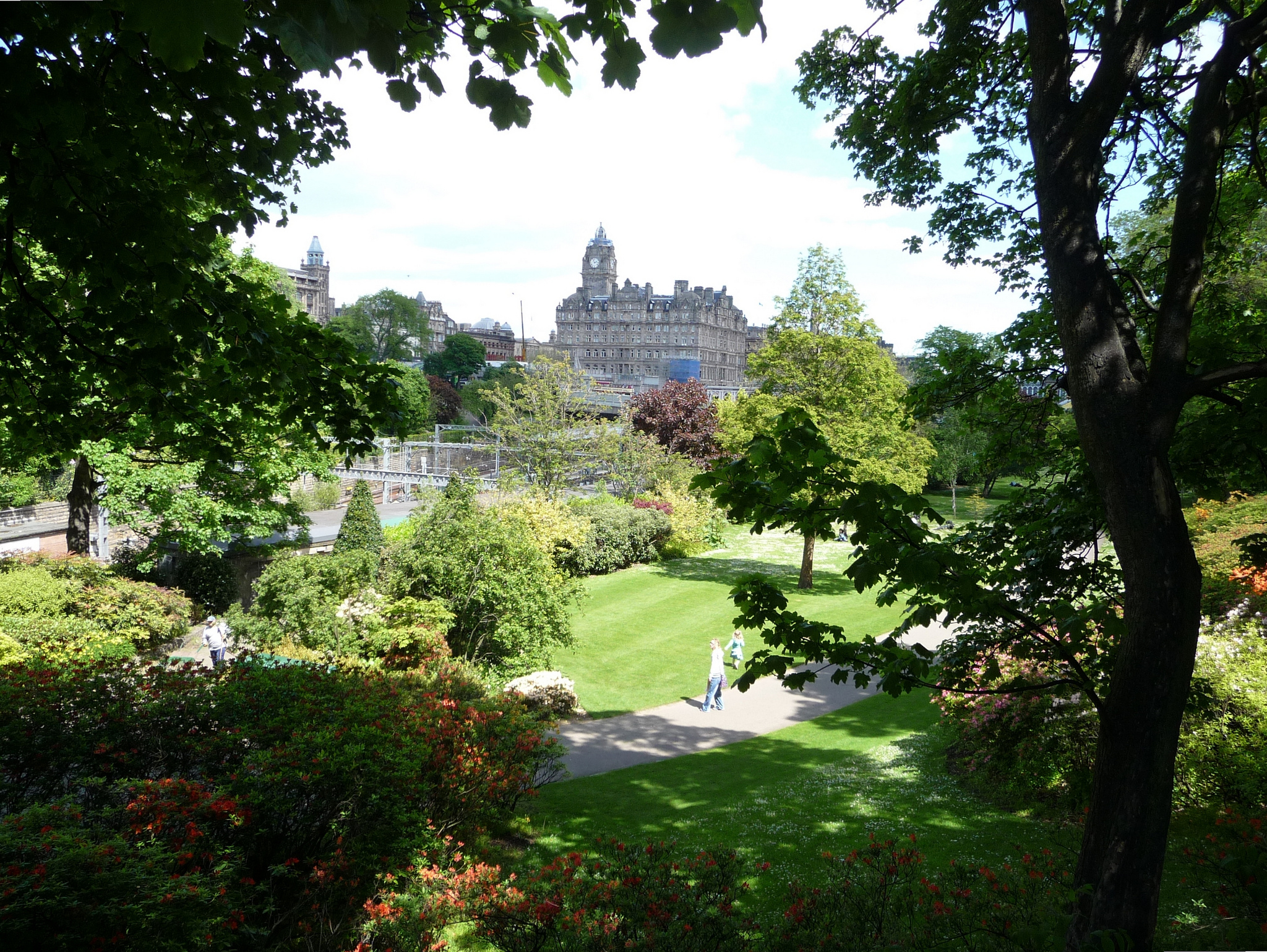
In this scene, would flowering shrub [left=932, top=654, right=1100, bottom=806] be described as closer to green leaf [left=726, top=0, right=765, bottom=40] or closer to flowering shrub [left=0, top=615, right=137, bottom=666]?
green leaf [left=726, top=0, right=765, bottom=40]

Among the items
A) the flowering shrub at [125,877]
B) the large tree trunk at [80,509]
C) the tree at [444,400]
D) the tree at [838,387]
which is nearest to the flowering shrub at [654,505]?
the tree at [838,387]

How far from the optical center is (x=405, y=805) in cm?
684

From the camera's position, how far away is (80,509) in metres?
19.2

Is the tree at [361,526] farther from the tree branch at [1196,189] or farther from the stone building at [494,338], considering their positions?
the stone building at [494,338]

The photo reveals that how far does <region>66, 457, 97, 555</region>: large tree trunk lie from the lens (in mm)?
18891

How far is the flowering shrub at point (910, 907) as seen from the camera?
183 inches

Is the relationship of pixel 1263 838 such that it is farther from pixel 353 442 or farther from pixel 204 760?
pixel 204 760

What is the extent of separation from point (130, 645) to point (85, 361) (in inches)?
442

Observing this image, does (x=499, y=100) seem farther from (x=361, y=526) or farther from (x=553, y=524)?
(x=553, y=524)

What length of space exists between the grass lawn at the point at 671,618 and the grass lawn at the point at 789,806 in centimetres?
263

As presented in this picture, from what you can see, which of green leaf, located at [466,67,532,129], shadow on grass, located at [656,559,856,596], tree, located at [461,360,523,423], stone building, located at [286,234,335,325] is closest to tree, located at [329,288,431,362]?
tree, located at [461,360,523,423]

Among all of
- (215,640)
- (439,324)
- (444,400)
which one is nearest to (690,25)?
(215,640)

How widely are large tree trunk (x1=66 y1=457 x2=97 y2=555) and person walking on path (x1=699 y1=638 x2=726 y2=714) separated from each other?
15.9m

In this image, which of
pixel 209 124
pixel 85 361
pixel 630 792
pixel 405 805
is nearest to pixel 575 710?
pixel 630 792
